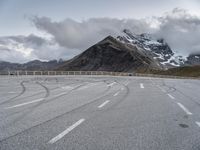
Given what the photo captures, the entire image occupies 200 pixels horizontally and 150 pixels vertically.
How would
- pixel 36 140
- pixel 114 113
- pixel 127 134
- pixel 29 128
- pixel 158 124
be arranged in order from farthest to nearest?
1. pixel 114 113
2. pixel 158 124
3. pixel 29 128
4. pixel 127 134
5. pixel 36 140

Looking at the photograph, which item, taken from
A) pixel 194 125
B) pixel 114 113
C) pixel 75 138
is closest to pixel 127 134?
pixel 75 138

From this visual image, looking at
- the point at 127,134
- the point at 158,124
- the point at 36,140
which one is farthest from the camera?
the point at 158,124

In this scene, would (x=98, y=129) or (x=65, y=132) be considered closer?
(x=65, y=132)

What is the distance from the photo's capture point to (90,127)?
6.81 meters

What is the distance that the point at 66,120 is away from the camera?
7699 mm

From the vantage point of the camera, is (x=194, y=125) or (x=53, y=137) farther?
(x=194, y=125)

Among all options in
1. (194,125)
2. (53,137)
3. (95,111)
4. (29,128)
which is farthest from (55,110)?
(194,125)

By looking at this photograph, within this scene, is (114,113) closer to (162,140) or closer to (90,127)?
→ (90,127)

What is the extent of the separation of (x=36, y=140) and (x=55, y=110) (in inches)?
156

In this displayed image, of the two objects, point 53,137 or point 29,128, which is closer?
point 53,137

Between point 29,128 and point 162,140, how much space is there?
127 inches

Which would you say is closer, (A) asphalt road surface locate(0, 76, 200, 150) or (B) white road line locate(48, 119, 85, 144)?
(A) asphalt road surface locate(0, 76, 200, 150)

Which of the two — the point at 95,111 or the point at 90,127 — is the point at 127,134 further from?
the point at 95,111

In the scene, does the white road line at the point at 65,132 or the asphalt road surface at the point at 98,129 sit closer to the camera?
the asphalt road surface at the point at 98,129
